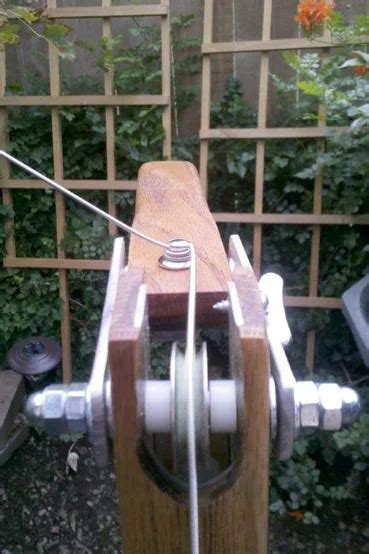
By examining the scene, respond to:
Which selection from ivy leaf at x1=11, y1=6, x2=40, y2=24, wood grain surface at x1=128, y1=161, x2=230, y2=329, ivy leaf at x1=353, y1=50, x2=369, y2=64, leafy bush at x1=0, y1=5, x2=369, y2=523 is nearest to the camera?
wood grain surface at x1=128, y1=161, x2=230, y2=329

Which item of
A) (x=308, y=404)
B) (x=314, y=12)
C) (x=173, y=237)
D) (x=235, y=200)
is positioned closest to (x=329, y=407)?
(x=308, y=404)

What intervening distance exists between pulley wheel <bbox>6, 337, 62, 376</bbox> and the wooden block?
0.04 metres

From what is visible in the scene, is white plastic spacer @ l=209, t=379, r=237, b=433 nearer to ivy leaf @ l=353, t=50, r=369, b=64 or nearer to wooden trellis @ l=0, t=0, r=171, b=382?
ivy leaf @ l=353, t=50, r=369, b=64

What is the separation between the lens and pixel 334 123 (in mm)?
2092

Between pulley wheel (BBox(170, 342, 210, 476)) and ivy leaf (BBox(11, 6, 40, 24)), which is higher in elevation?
ivy leaf (BBox(11, 6, 40, 24))

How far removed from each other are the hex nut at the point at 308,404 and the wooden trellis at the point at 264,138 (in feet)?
5.70

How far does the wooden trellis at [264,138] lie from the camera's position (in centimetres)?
208

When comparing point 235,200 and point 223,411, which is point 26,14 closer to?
point 235,200

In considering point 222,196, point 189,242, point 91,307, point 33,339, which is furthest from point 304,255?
point 189,242

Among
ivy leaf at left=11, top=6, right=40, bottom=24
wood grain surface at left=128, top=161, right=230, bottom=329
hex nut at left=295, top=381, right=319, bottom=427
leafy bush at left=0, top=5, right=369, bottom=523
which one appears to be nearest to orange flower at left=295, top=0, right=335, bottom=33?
leafy bush at left=0, top=5, right=369, bottom=523

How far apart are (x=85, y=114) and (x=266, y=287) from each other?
1.95m

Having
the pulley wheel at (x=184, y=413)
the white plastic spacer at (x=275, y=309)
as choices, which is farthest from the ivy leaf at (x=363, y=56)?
the pulley wheel at (x=184, y=413)

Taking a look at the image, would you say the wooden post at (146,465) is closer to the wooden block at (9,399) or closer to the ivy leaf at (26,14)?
the ivy leaf at (26,14)

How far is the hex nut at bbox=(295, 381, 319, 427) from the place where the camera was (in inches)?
16.4
